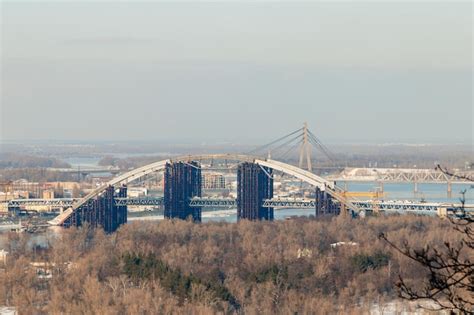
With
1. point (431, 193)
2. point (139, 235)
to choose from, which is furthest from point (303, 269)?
point (431, 193)

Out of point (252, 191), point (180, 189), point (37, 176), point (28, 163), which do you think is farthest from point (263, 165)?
point (28, 163)

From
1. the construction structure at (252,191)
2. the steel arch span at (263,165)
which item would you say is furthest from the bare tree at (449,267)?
the construction structure at (252,191)

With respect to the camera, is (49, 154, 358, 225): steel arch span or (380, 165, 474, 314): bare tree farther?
(49, 154, 358, 225): steel arch span

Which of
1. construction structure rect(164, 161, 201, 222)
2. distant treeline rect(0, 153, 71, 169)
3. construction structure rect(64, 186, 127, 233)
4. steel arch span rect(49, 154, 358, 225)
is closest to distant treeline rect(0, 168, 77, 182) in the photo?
distant treeline rect(0, 153, 71, 169)

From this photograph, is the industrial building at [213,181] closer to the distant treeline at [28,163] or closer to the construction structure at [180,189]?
the construction structure at [180,189]

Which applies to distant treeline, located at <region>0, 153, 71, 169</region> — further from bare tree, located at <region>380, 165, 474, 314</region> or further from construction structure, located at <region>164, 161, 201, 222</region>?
bare tree, located at <region>380, 165, 474, 314</region>

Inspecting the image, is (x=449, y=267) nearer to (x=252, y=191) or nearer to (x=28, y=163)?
(x=252, y=191)
